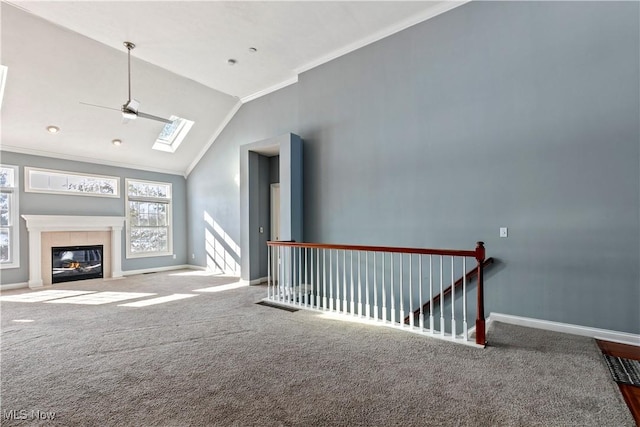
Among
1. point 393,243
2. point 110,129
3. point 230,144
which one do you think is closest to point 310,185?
point 393,243

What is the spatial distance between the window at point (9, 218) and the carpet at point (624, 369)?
9.00m

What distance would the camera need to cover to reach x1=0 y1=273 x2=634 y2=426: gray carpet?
1.91 m

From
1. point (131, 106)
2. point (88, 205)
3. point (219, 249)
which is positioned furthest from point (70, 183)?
point (131, 106)

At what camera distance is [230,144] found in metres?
7.43

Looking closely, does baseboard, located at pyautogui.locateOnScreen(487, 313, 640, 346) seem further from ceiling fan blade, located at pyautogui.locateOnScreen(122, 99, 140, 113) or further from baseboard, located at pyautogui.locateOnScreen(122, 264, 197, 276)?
baseboard, located at pyautogui.locateOnScreen(122, 264, 197, 276)

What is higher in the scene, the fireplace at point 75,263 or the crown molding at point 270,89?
the crown molding at point 270,89

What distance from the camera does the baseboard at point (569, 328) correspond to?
2.99 m

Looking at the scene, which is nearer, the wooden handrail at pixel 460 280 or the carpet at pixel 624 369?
the carpet at pixel 624 369

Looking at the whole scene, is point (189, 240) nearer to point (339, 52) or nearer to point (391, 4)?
point (339, 52)

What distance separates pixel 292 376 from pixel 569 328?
9.94ft

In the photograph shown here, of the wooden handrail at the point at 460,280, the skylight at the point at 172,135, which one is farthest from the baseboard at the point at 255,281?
the skylight at the point at 172,135

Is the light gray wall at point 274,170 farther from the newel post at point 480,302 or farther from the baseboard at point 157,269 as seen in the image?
the newel post at point 480,302

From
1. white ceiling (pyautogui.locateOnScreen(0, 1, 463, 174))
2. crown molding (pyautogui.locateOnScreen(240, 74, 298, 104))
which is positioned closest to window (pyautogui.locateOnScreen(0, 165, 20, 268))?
white ceiling (pyautogui.locateOnScreen(0, 1, 463, 174))

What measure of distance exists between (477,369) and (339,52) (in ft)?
16.3
